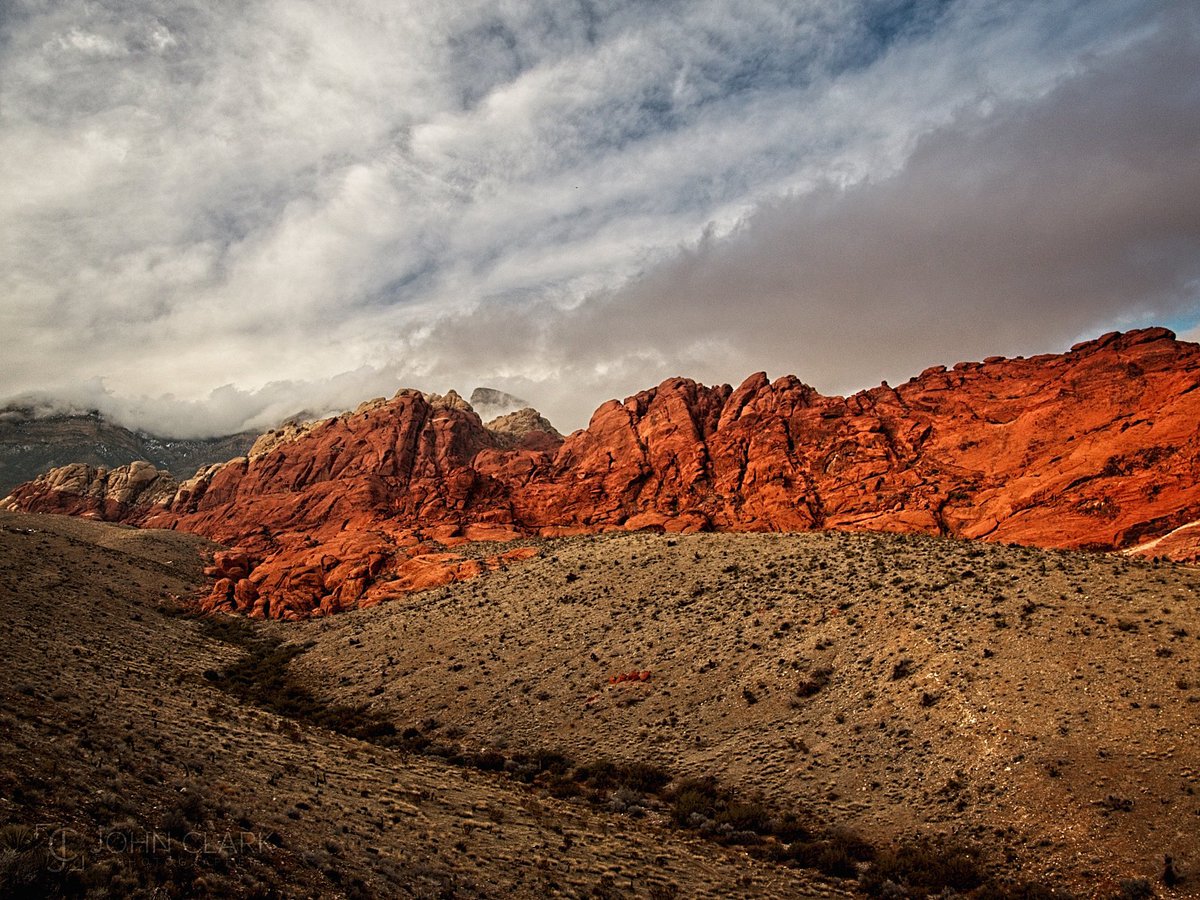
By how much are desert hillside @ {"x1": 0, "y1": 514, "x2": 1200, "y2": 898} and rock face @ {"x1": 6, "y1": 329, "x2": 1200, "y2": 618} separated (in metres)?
14.5

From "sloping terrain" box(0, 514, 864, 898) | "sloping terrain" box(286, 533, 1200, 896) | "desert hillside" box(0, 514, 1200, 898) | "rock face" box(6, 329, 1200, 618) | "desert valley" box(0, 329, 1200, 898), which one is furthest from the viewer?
"rock face" box(6, 329, 1200, 618)

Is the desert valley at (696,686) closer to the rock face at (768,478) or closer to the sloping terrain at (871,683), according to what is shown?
the sloping terrain at (871,683)

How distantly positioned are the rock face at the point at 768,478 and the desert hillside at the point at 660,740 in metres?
14.5

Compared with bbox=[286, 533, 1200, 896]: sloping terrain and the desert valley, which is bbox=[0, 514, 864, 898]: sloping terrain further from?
bbox=[286, 533, 1200, 896]: sloping terrain

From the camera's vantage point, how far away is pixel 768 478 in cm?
7819

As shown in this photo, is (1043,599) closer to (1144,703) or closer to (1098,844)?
(1144,703)

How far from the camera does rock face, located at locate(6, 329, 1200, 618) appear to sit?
174 feet

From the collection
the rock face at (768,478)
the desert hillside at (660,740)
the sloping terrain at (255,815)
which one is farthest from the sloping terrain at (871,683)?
the rock face at (768,478)

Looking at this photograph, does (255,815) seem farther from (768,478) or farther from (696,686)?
(768,478)

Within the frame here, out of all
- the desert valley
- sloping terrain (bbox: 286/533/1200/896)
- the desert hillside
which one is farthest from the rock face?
the desert hillside

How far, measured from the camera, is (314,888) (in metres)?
12.6

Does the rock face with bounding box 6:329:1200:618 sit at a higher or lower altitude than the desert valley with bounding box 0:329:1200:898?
higher

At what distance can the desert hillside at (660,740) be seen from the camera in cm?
1538

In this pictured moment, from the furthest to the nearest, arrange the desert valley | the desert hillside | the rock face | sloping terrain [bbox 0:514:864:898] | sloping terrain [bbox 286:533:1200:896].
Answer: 1. the rock face
2. sloping terrain [bbox 286:533:1200:896]
3. the desert valley
4. the desert hillside
5. sloping terrain [bbox 0:514:864:898]
